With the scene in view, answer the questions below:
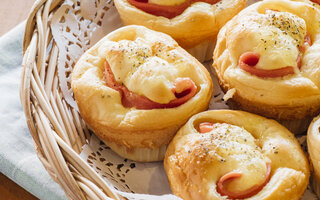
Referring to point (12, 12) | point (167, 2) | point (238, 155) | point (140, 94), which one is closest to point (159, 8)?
point (167, 2)

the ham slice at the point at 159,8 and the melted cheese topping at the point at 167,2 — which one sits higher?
the melted cheese topping at the point at 167,2

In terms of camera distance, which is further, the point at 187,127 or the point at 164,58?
the point at 164,58

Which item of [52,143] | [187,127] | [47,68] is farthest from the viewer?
[47,68]

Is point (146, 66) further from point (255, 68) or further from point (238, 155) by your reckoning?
point (238, 155)

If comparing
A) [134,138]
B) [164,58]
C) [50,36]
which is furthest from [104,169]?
[50,36]

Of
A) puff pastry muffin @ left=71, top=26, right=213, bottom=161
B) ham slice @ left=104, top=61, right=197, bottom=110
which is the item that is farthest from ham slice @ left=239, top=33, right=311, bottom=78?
ham slice @ left=104, top=61, right=197, bottom=110

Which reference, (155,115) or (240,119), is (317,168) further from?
(155,115)

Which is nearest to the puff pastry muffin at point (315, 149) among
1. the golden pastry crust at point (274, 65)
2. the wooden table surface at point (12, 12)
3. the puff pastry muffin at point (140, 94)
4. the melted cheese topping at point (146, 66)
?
the golden pastry crust at point (274, 65)

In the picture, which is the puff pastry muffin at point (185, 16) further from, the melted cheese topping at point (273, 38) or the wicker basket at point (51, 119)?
the wicker basket at point (51, 119)
